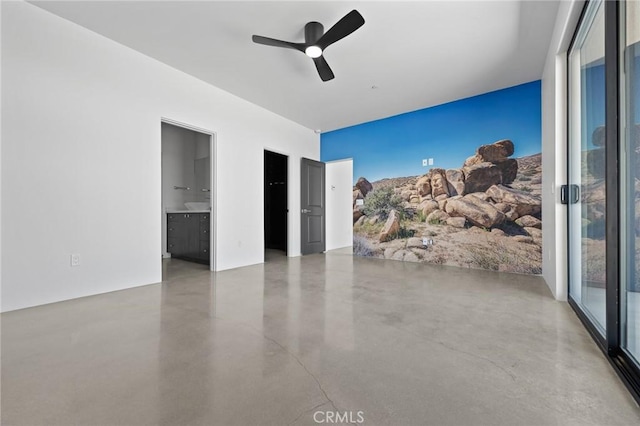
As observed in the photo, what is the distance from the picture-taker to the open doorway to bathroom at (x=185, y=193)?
4.88 metres

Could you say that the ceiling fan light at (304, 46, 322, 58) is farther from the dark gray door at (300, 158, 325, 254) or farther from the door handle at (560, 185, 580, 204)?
the dark gray door at (300, 158, 325, 254)

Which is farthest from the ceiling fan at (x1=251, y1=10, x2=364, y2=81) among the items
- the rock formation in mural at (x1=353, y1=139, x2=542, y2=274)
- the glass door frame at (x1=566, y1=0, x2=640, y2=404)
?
the rock formation in mural at (x1=353, y1=139, x2=542, y2=274)

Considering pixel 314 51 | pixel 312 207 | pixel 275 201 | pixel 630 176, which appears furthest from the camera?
pixel 275 201

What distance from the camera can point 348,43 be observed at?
3.13 m

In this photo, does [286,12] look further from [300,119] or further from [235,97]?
[300,119]

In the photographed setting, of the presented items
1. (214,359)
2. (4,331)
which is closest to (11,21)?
(4,331)

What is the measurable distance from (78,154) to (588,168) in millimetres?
4722

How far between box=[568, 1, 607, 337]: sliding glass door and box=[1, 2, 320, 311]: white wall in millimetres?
4277

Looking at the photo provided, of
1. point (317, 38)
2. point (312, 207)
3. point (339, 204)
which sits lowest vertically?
point (312, 207)

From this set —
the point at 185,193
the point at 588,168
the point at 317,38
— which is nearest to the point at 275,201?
the point at 185,193

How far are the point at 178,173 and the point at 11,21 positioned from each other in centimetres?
381

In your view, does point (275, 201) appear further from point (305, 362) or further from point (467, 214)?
point (305, 362)

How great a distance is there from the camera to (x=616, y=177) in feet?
5.31

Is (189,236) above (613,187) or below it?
below
